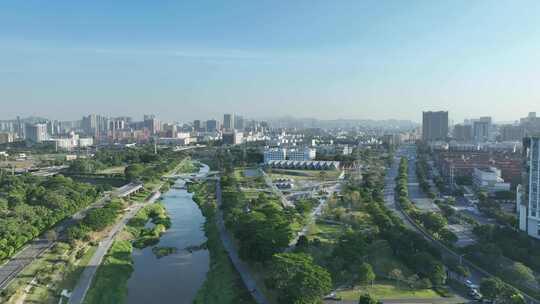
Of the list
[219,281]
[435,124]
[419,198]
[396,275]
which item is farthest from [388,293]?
[435,124]

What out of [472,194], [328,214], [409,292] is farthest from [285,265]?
[472,194]

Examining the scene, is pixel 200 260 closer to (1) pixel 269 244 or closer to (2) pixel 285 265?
(1) pixel 269 244

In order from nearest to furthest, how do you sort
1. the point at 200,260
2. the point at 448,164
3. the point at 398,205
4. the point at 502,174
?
the point at 200,260, the point at 398,205, the point at 502,174, the point at 448,164

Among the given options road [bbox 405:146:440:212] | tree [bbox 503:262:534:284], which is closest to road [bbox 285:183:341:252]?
road [bbox 405:146:440:212]

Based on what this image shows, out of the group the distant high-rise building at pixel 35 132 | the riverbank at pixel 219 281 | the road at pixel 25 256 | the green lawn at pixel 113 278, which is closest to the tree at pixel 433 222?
the riverbank at pixel 219 281

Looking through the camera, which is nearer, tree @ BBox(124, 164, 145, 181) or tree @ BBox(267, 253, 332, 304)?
tree @ BBox(267, 253, 332, 304)

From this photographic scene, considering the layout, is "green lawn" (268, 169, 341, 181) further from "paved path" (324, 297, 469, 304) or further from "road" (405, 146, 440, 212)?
"paved path" (324, 297, 469, 304)
